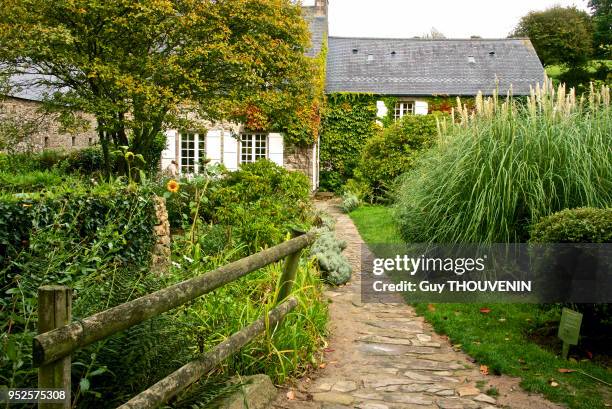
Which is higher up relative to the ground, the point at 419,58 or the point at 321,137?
the point at 419,58

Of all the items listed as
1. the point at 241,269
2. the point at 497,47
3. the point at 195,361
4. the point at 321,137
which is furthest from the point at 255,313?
the point at 497,47

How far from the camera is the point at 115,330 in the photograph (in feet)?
7.78

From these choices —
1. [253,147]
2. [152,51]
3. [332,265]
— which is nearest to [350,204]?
[253,147]

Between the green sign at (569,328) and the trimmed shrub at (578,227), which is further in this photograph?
the trimmed shrub at (578,227)

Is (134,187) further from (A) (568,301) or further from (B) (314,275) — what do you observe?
(A) (568,301)

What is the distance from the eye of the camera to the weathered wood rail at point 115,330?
80.7 inches

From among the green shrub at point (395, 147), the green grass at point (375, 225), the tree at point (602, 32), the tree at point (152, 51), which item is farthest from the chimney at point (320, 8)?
the tree at point (602, 32)

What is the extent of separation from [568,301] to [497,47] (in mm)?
23311

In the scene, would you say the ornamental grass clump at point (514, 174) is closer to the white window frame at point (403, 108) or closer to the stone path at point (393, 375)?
the stone path at point (393, 375)

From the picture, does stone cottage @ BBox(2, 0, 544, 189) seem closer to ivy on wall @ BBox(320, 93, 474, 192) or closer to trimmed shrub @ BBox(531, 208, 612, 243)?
ivy on wall @ BBox(320, 93, 474, 192)

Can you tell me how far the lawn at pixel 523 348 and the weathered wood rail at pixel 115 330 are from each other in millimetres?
2129

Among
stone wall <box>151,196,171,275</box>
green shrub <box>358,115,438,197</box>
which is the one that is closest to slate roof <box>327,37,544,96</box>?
green shrub <box>358,115,438,197</box>

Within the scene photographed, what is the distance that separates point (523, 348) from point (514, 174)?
1.99 meters

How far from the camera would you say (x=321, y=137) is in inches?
909
